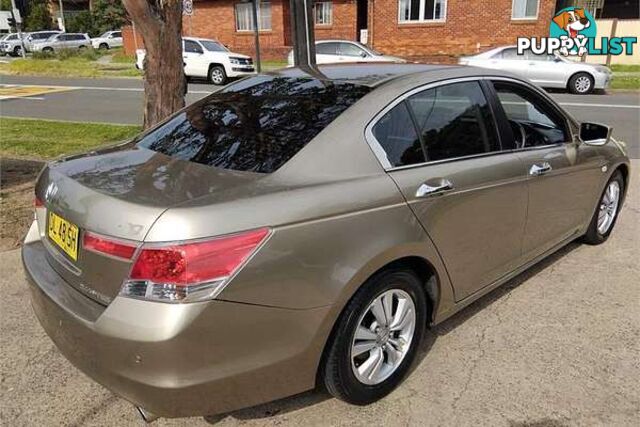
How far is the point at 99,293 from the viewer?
2121 millimetres

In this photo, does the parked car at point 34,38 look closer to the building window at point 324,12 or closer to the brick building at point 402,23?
the brick building at point 402,23

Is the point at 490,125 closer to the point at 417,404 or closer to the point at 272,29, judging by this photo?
the point at 417,404

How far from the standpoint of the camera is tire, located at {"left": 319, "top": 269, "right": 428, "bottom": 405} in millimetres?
2373

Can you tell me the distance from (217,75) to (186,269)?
18454mm

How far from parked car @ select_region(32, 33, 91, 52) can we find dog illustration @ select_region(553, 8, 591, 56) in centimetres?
3033

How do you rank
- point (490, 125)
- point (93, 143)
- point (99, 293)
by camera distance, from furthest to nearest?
point (93, 143)
point (490, 125)
point (99, 293)

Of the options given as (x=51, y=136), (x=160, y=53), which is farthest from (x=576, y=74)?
(x=51, y=136)

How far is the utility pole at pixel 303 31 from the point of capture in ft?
19.3

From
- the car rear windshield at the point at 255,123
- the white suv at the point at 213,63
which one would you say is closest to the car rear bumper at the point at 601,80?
the white suv at the point at 213,63

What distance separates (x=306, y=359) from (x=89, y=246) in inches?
39.1

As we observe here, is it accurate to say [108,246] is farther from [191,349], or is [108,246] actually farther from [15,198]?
[15,198]

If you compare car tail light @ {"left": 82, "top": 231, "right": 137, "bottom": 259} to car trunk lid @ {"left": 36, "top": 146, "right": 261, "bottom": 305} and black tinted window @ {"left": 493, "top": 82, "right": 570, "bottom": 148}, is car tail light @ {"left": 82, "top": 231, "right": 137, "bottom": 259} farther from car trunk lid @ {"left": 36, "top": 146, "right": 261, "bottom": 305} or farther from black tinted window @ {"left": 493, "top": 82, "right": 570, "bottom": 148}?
black tinted window @ {"left": 493, "top": 82, "right": 570, "bottom": 148}

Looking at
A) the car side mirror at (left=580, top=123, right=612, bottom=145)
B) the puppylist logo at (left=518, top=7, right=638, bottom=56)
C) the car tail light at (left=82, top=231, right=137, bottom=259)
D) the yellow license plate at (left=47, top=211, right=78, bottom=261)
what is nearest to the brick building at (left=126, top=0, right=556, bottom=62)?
the puppylist logo at (left=518, top=7, right=638, bottom=56)

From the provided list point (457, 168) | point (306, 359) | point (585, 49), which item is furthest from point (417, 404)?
point (585, 49)
